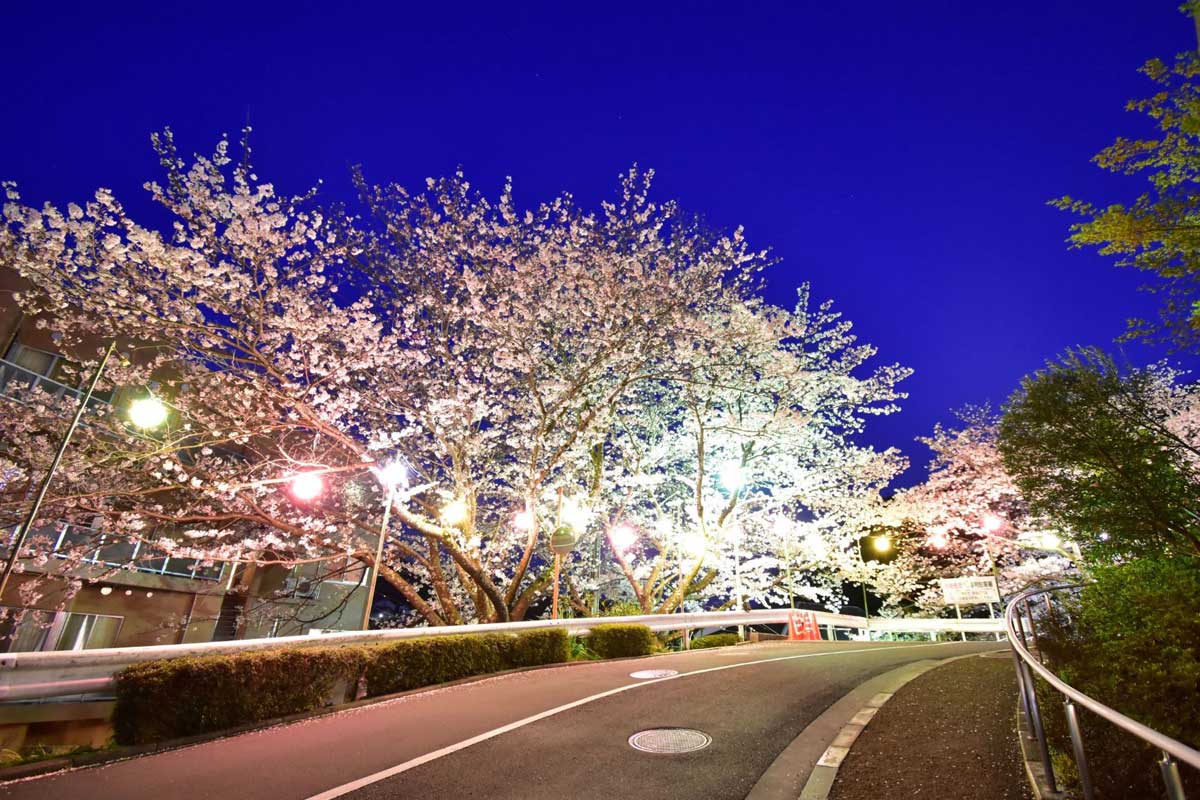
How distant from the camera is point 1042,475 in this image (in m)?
12.6

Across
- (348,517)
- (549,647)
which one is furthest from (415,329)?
(549,647)

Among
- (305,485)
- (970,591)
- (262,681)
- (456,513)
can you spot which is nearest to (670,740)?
(262,681)

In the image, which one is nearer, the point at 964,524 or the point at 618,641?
the point at 618,641

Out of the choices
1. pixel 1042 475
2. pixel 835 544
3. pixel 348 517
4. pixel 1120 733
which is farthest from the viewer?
pixel 835 544

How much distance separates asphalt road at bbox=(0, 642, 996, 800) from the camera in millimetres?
4844

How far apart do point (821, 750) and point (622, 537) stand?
1931 cm

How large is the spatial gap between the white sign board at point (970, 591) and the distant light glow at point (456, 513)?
832 inches

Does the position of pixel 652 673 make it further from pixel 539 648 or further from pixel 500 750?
pixel 500 750

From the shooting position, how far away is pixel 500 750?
19.2 ft

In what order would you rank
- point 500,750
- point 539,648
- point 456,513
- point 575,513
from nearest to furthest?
point 500,750 < point 539,648 < point 456,513 < point 575,513

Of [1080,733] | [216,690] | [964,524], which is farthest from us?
[964,524]

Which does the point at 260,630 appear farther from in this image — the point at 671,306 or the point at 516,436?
the point at 671,306

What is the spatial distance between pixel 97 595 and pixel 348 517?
10.3 meters

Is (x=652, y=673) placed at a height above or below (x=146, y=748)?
above
